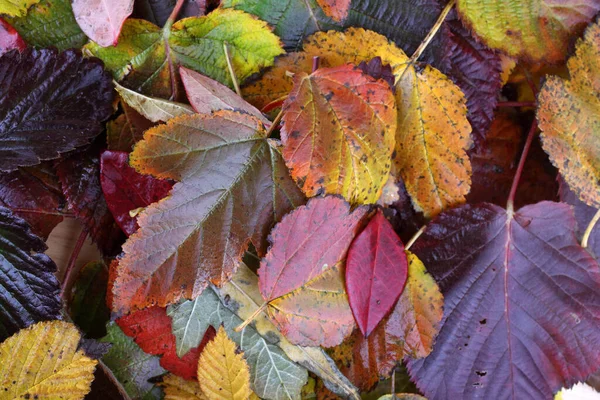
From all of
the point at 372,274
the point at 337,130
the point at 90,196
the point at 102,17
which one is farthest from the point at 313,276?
the point at 102,17

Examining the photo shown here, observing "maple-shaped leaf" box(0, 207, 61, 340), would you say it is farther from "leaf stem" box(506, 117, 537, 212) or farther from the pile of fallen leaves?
"leaf stem" box(506, 117, 537, 212)

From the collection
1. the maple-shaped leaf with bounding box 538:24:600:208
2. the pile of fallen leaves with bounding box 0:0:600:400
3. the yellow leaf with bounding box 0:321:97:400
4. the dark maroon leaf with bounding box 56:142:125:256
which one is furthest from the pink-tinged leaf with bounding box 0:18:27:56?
the maple-shaped leaf with bounding box 538:24:600:208

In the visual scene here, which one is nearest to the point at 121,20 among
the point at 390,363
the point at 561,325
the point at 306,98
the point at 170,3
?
the point at 170,3

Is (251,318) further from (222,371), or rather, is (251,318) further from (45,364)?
(45,364)

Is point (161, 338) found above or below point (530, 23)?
below

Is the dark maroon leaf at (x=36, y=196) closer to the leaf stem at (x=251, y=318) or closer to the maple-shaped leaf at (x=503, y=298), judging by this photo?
the leaf stem at (x=251, y=318)

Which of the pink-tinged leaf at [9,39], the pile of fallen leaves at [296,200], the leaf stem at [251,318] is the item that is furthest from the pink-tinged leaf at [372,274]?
the pink-tinged leaf at [9,39]
